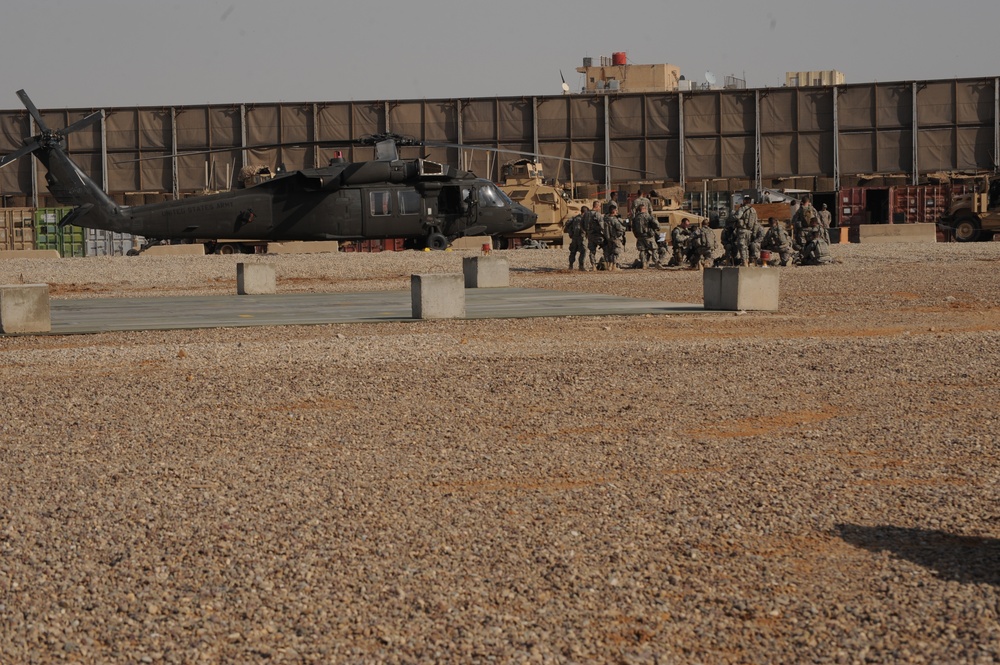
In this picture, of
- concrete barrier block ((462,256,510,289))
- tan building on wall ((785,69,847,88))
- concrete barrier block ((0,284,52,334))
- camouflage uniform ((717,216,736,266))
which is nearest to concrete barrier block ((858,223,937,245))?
camouflage uniform ((717,216,736,266))

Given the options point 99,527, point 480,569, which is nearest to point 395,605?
point 480,569

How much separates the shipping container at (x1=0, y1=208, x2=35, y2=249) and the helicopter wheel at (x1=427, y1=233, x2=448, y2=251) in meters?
22.9

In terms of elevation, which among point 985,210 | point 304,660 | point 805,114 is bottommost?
point 304,660

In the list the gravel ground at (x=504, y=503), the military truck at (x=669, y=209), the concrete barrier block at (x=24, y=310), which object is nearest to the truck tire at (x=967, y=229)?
the military truck at (x=669, y=209)

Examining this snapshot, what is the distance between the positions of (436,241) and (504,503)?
23.7m

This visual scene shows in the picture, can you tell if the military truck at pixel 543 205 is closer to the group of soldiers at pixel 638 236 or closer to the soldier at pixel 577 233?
the group of soldiers at pixel 638 236

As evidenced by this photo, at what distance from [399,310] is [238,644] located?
1309 centimetres

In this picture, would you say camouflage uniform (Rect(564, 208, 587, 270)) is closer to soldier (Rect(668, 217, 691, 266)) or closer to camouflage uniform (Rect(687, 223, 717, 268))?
soldier (Rect(668, 217, 691, 266))

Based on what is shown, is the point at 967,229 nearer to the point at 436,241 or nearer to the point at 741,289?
the point at 436,241

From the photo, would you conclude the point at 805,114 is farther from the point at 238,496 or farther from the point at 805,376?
the point at 238,496

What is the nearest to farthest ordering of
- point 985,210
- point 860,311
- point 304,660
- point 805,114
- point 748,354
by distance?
point 304,660
point 748,354
point 860,311
point 985,210
point 805,114

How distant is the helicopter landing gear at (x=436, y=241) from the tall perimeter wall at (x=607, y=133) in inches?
1106

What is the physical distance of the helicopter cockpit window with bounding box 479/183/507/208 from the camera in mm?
29547

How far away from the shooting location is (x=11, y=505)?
234 inches
